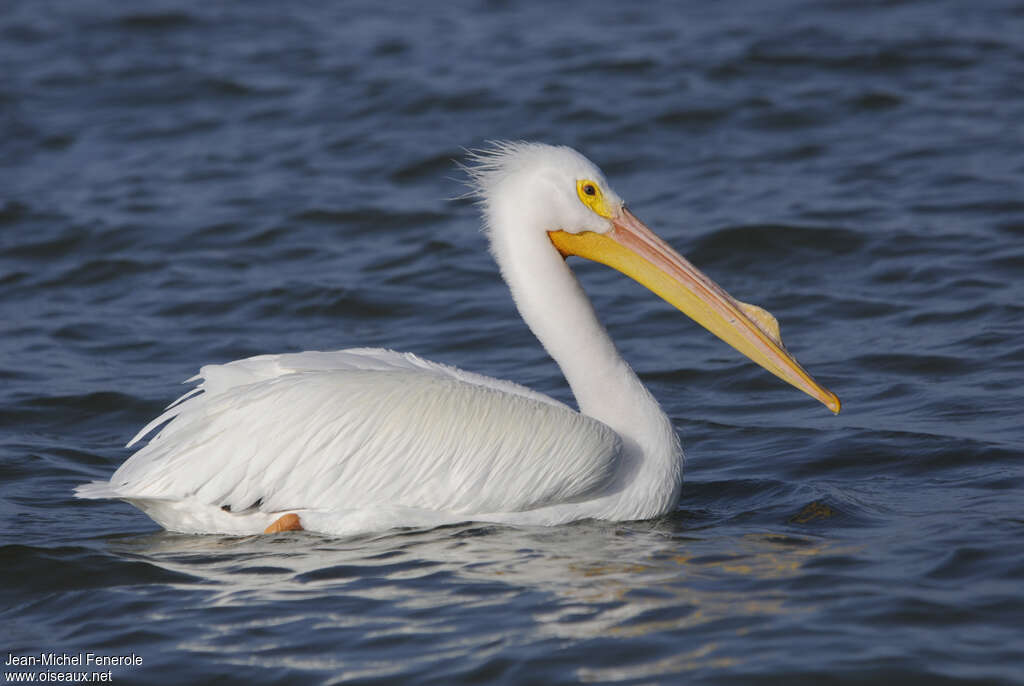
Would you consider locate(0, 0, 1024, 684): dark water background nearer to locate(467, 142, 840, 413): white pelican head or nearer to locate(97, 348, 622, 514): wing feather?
locate(97, 348, 622, 514): wing feather

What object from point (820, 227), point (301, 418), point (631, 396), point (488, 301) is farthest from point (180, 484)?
point (820, 227)

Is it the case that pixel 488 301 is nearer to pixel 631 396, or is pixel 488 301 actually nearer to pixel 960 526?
pixel 631 396

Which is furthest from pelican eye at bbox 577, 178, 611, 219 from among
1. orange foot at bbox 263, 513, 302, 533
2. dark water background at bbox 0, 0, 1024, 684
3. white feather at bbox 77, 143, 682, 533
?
orange foot at bbox 263, 513, 302, 533

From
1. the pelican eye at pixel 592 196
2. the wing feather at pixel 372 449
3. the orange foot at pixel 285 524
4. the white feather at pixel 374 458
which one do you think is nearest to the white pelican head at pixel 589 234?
the pelican eye at pixel 592 196

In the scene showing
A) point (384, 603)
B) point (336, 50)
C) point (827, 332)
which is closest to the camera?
point (384, 603)

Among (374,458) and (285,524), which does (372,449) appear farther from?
(285,524)

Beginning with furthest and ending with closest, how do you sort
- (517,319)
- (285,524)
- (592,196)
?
(517,319)
(592,196)
(285,524)

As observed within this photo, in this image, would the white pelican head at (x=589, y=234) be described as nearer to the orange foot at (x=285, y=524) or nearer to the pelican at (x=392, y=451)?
the pelican at (x=392, y=451)

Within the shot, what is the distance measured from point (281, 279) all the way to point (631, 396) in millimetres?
3736

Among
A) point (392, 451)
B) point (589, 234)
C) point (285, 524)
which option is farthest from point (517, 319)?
point (285, 524)

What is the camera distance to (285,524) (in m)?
4.49

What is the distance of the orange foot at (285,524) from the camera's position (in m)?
4.49

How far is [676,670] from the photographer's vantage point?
11.3 feet

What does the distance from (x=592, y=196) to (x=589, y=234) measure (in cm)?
14
